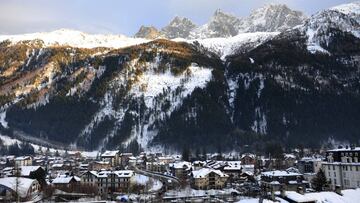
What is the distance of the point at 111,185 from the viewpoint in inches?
4117

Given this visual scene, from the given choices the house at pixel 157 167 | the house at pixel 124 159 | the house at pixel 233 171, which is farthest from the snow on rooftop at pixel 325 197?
the house at pixel 124 159

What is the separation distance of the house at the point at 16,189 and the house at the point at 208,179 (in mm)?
35375

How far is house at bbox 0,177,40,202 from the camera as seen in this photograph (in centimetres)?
7650

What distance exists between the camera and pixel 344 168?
274 feet

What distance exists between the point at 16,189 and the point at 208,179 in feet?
145

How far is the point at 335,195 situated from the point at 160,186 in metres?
59.9

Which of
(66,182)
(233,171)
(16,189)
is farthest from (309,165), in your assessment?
(16,189)

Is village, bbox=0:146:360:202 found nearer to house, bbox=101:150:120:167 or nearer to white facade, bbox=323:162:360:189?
white facade, bbox=323:162:360:189

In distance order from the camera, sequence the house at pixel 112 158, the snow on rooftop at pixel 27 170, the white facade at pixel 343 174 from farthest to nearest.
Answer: the house at pixel 112 158, the snow on rooftop at pixel 27 170, the white facade at pixel 343 174

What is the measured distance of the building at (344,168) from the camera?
79750 mm

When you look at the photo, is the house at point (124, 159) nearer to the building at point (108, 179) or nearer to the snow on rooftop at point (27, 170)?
the building at point (108, 179)

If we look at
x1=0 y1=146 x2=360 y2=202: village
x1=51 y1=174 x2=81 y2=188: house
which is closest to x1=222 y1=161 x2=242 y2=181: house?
x1=0 y1=146 x2=360 y2=202: village

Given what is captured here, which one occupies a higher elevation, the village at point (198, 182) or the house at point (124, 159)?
the house at point (124, 159)

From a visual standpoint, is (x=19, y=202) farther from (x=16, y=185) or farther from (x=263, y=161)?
(x=263, y=161)
